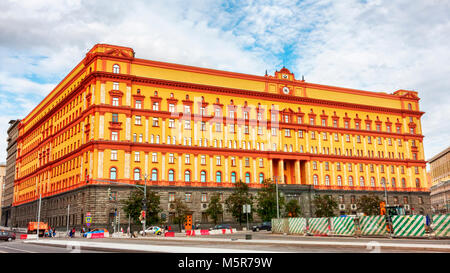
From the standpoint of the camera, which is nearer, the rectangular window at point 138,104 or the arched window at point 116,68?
the arched window at point 116,68

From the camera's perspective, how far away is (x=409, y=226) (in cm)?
3581

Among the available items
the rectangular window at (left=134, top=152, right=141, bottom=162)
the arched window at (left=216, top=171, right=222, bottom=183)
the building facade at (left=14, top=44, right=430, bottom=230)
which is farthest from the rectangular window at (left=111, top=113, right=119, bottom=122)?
the arched window at (left=216, top=171, right=222, bottom=183)

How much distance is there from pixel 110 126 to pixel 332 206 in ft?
153

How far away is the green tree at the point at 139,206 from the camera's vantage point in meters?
63.3

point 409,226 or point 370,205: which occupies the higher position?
point 370,205

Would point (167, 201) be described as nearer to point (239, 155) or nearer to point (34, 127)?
point (239, 155)

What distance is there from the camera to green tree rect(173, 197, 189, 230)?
7000 centimetres

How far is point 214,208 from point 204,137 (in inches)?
561

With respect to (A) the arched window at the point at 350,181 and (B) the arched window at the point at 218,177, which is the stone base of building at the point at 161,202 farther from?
(A) the arched window at the point at 350,181

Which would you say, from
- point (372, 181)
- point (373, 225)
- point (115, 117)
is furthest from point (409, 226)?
point (372, 181)

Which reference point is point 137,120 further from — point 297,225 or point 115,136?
point 297,225

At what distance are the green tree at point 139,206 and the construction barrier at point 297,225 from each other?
77.4 ft

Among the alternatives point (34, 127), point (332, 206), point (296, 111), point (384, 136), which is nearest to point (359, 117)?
point (384, 136)

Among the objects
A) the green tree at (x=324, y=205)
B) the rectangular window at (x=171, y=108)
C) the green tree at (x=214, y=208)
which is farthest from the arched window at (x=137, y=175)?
the green tree at (x=324, y=205)
